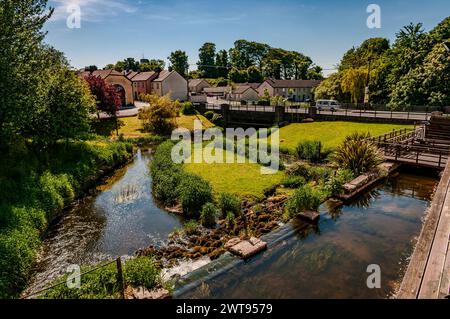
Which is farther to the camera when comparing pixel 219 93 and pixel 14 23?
pixel 219 93

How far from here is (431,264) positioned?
9.43 m

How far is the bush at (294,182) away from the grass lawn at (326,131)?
905cm

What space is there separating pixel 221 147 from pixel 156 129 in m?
15.1

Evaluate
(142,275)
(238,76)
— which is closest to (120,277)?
(142,275)

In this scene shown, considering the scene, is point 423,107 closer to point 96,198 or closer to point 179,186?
point 179,186

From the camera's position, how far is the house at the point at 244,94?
87062mm

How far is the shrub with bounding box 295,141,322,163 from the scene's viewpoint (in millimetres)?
27609

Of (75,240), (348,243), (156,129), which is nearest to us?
(348,243)

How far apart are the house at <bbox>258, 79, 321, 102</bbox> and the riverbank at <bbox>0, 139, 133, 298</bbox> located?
228ft

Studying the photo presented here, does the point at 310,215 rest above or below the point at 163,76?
below

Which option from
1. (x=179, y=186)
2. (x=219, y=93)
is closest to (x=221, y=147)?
(x=179, y=186)

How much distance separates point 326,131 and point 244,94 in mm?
54848

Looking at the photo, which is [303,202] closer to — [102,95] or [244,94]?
[102,95]

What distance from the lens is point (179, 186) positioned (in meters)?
19.5
